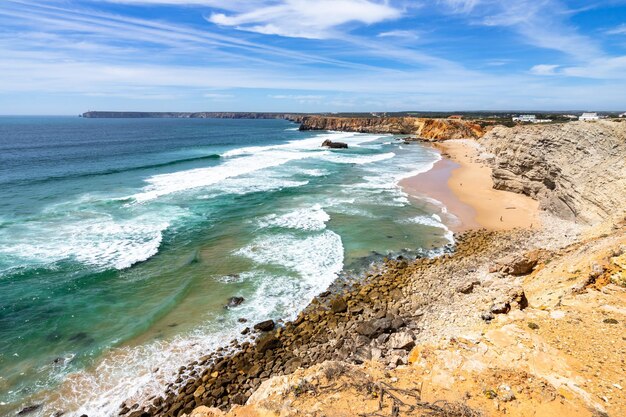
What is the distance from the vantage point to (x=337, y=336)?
12594 mm

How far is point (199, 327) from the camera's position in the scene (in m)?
13.3

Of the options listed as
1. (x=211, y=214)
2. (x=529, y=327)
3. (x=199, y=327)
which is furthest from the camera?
(x=211, y=214)

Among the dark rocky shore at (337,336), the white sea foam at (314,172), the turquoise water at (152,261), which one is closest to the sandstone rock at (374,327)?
the dark rocky shore at (337,336)

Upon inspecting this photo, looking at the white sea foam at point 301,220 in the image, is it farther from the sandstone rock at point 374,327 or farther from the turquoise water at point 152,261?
the sandstone rock at point 374,327

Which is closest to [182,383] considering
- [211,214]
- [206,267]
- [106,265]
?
[206,267]

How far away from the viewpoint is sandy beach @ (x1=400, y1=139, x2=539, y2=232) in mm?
23453

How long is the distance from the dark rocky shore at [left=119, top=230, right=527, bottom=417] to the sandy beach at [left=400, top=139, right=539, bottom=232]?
26.3 feet

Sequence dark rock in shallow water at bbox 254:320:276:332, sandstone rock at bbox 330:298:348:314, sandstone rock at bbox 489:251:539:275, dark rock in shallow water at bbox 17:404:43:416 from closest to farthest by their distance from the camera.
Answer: dark rock in shallow water at bbox 17:404:43:416 → dark rock in shallow water at bbox 254:320:276:332 → sandstone rock at bbox 330:298:348:314 → sandstone rock at bbox 489:251:539:275

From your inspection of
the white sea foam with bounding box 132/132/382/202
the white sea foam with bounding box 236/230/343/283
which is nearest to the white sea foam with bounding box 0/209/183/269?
the white sea foam with bounding box 236/230/343/283

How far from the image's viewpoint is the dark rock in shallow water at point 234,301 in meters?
14.7

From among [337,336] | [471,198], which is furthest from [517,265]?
[471,198]

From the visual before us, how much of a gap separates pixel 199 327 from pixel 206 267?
4.87 metres

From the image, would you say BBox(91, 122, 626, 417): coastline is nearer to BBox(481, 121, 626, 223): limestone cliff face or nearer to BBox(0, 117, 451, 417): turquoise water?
BBox(0, 117, 451, 417): turquoise water

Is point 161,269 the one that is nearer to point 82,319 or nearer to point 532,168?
point 82,319
